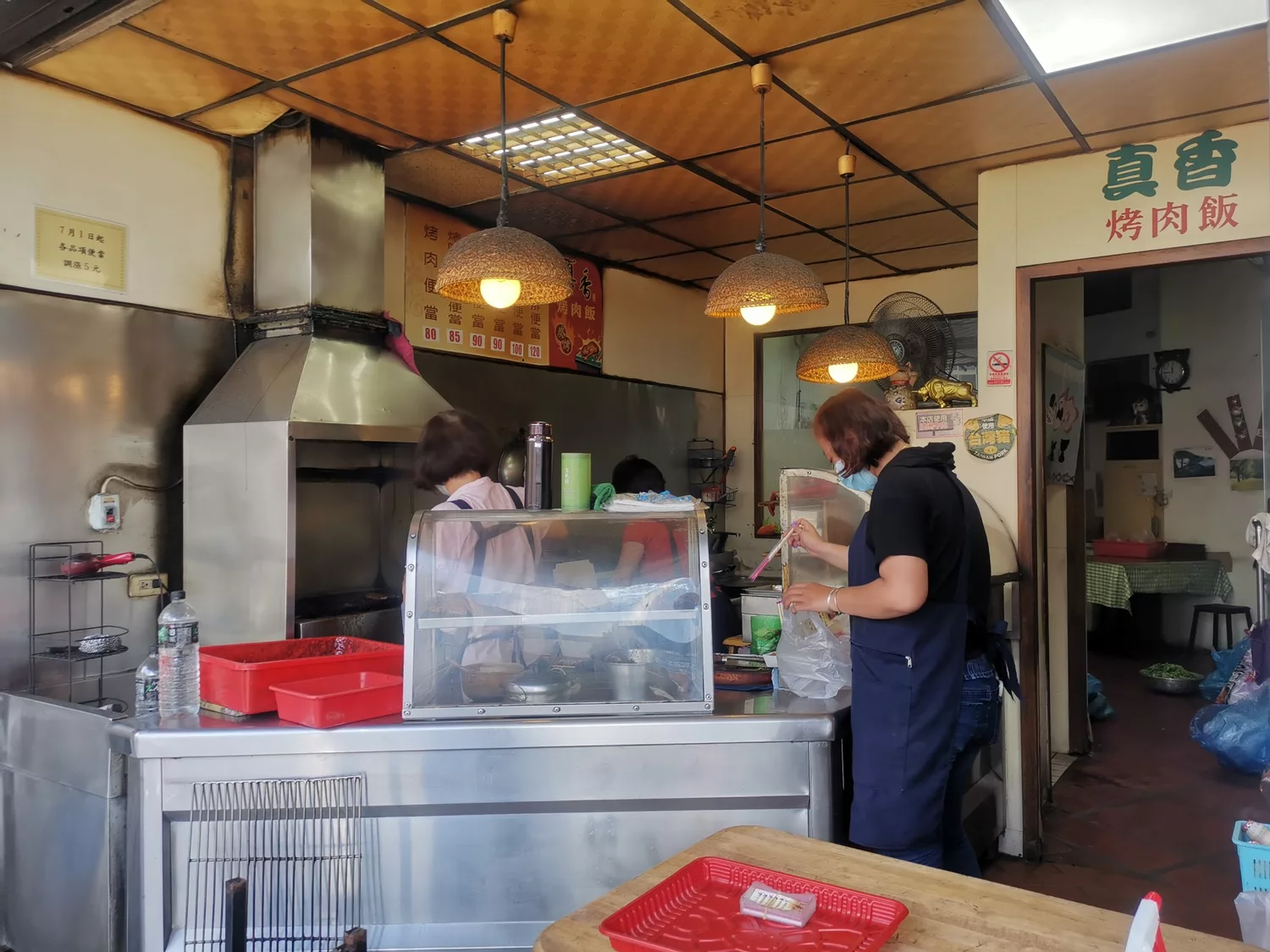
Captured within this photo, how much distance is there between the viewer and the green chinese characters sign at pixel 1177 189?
3.88 m

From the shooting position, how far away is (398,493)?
4.51 m

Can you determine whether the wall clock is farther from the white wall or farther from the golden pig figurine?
the white wall

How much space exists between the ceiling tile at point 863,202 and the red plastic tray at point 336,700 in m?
3.55

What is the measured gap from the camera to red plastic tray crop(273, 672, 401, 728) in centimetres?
231

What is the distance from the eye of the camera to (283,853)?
2.32 meters

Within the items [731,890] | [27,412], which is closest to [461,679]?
[731,890]

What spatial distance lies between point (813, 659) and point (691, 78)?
224cm

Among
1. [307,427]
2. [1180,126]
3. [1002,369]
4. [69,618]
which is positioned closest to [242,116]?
[307,427]

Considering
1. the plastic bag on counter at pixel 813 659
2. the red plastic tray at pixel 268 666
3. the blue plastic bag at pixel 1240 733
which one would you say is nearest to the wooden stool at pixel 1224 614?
the blue plastic bag at pixel 1240 733

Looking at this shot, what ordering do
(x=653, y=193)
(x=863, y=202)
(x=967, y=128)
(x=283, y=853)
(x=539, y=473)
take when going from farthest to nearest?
1. (x=863, y=202)
2. (x=653, y=193)
3. (x=967, y=128)
4. (x=539, y=473)
5. (x=283, y=853)

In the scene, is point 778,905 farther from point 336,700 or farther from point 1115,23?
point 1115,23

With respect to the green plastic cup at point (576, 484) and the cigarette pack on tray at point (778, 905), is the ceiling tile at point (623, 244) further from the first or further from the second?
the cigarette pack on tray at point (778, 905)

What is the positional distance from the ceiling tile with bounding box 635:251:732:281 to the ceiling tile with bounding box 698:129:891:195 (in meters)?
1.34

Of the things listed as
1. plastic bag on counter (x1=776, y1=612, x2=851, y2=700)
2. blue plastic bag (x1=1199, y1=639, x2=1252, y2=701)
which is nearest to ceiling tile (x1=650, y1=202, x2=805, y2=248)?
plastic bag on counter (x1=776, y1=612, x2=851, y2=700)
